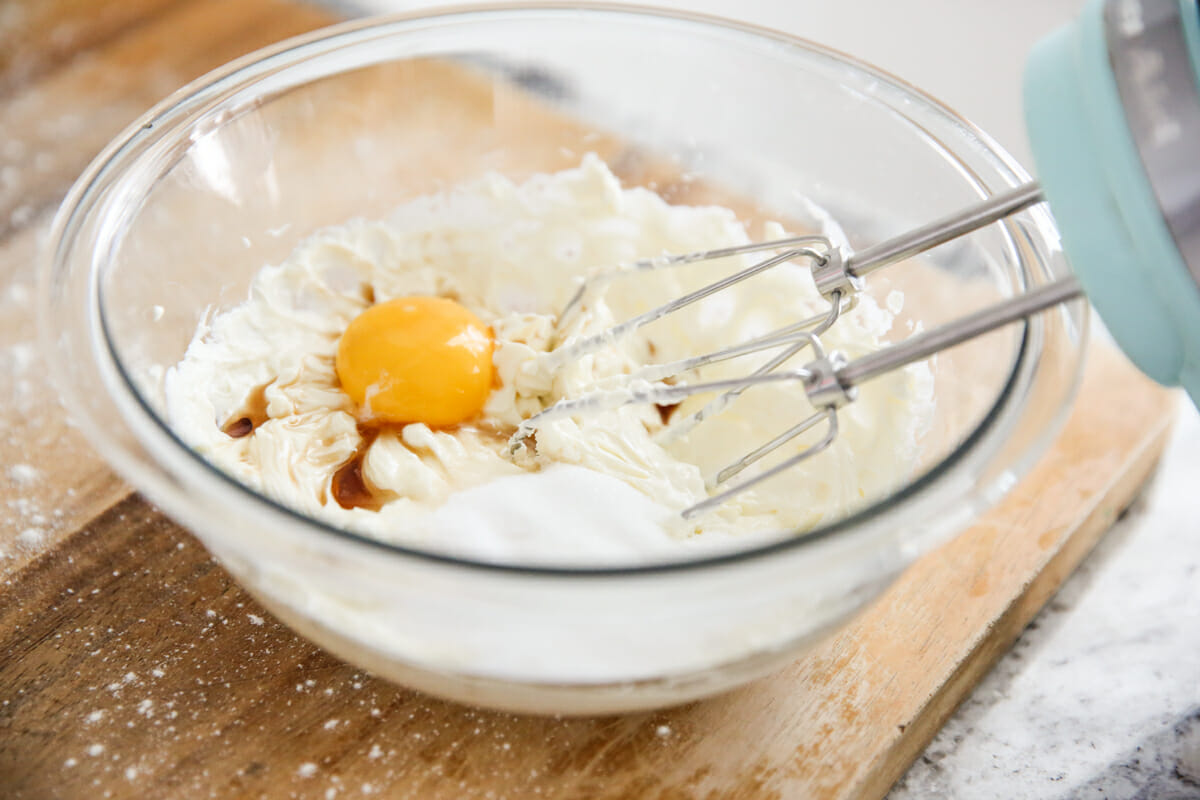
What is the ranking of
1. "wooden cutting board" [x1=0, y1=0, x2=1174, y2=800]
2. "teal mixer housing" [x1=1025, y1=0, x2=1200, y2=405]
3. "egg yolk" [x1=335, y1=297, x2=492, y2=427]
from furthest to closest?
1. "egg yolk" [x1=335, y1=297, x2=492, y2=427]
2. "wooden cutting board" [x1=0, y1=0, x2=1174, y2=800]
3. "teal mixer housing" [x1=1025, y1=0, x2=1200, y2=405]

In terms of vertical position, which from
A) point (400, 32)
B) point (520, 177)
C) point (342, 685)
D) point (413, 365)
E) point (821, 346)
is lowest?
point (342, 685)

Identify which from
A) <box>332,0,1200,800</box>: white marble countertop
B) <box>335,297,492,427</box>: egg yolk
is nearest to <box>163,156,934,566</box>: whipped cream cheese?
<box>335,297,492,427</box>: egg yolk

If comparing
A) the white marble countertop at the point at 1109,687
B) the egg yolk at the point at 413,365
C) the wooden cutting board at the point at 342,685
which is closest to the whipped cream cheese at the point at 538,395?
the egg yolk at the point at 413,365

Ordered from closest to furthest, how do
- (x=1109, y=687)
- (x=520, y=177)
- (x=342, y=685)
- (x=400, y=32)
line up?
1. (x=342, y=685)
2. (x=1109, y=687)
3. (x=400, y=32)
4. (x=520, y=177)

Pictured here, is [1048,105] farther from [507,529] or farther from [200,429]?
[200,429]

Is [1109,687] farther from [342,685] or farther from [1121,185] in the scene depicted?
[342,685]

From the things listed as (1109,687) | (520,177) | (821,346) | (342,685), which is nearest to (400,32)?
(520,177)

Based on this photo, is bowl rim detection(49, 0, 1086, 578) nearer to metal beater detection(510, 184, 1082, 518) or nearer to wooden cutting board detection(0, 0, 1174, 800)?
metal beater detection(510, 184, 1082, 518)
